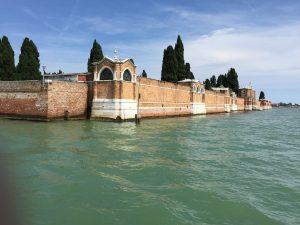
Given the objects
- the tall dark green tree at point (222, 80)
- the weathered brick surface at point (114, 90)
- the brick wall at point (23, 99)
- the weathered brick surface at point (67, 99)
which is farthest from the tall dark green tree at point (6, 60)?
the tall dark green tree at point (222, 80)

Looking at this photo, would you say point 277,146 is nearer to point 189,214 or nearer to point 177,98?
point 189,214

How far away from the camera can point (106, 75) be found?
22156 mm

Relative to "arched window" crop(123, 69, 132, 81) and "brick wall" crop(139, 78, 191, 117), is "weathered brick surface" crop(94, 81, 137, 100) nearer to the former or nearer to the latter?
"arched window" crop(123, 69, 132, 81)

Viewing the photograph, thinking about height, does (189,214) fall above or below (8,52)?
below

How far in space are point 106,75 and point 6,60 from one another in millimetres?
11448

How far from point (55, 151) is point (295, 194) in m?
6.23

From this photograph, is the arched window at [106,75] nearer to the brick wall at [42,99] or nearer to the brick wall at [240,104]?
the brick wall at [42,99]

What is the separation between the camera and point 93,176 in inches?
293

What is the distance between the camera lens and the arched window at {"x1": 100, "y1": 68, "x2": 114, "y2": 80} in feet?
72.0

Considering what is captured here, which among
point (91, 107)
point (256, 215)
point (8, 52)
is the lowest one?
point (256, 215)

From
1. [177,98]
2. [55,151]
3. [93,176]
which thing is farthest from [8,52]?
[93,176]

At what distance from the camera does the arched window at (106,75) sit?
72.0ft

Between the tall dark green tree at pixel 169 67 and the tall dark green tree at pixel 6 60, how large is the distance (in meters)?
14.3

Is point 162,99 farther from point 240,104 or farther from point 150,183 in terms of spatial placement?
point 240,104
